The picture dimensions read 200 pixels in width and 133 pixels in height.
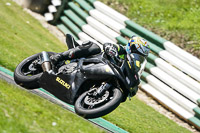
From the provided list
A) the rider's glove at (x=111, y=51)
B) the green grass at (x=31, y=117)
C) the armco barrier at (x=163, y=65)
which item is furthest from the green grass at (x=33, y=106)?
the rider's glove at (x=111, y=51)

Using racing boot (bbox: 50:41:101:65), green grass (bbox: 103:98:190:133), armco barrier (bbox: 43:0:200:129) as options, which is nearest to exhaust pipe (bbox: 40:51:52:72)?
racing boot (bbox: 50:41:101:65)

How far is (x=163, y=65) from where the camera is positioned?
33.1ft

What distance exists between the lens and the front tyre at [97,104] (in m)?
5.77

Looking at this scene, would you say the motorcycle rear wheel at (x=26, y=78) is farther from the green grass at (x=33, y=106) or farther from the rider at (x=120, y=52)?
the rider at (x=120, y=52)

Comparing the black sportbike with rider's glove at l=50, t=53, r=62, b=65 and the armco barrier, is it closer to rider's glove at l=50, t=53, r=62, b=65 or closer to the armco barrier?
rider's glove at l=50, t=53, r=62, b=65

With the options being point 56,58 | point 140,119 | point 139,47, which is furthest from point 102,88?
point 140,119

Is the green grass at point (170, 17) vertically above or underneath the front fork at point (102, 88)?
underneath

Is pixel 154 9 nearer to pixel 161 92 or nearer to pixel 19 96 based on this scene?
pixel 161 92

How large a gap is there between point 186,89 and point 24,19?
7419 millimetres

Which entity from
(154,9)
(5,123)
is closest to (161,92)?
(154,9)

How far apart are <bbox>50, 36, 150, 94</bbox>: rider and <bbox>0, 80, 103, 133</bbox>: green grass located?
3.72ft

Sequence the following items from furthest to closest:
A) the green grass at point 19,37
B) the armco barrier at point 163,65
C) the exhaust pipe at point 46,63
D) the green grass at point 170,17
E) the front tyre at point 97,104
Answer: the green grass at point 170,17
the armco barrier at point 163,65
the green grass at point 19,37
the exhaust pipe at point 46,63
the front tyre at point 97,104

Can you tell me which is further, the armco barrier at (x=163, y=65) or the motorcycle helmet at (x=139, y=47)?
the armco barrier at (x=163, y=65)

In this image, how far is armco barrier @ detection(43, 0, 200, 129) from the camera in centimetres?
945
